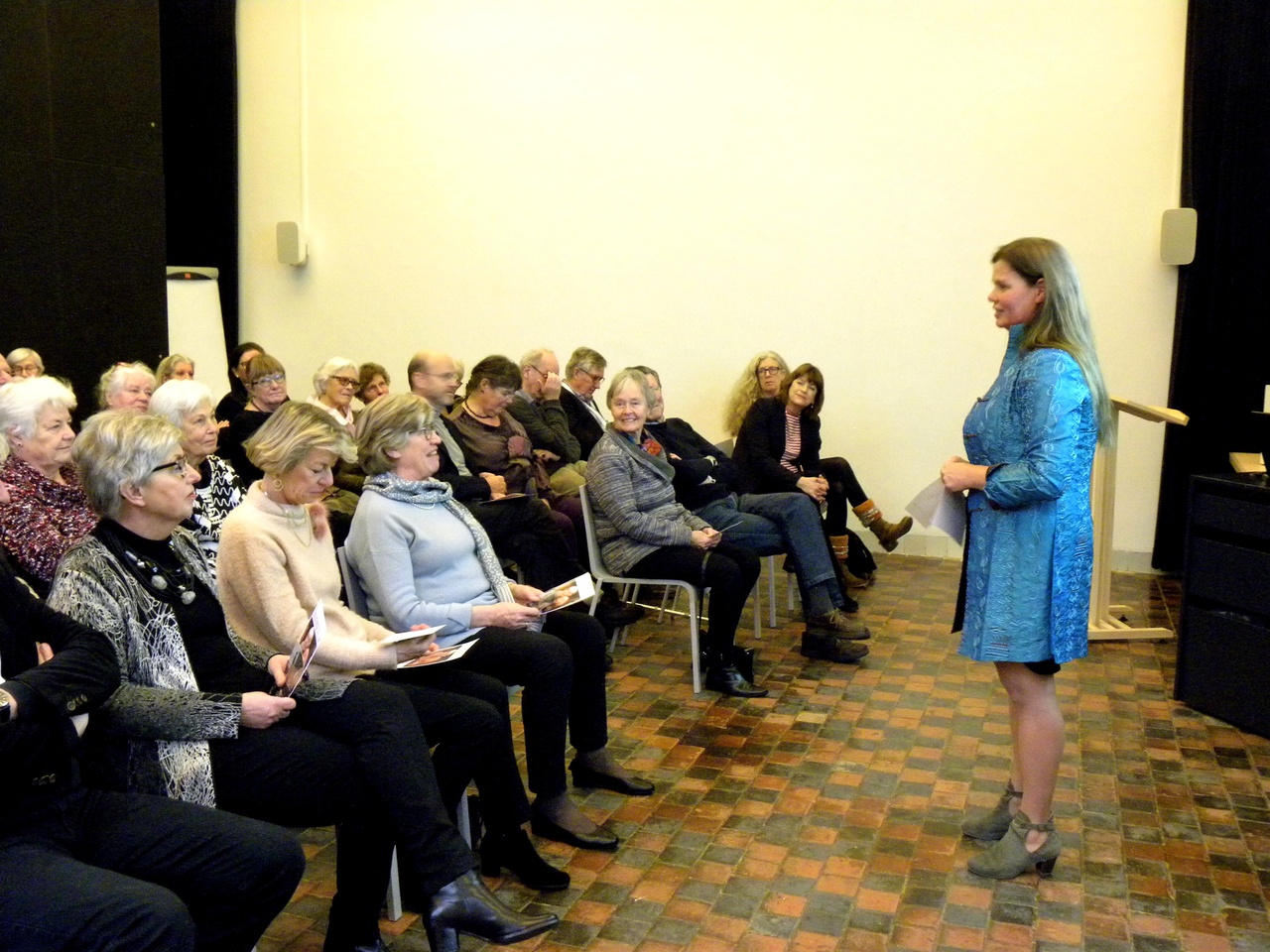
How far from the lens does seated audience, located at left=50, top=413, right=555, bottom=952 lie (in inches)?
84.4

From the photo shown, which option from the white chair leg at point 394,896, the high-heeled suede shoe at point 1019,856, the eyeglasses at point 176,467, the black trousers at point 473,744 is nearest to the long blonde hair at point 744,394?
the high-heeled suede shoe at point 1019,856

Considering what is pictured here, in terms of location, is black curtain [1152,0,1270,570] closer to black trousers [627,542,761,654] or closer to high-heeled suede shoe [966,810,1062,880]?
black trousers [627,542,761,654]

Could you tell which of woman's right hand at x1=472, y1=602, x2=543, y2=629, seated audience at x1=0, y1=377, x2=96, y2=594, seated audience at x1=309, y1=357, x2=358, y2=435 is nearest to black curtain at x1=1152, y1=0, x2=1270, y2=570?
seated audience at x1=309, y1=357, x2=358, y2=435

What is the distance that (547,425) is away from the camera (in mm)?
5734

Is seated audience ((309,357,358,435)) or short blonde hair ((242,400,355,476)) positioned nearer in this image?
short blonde hair ((242,400,355,476))

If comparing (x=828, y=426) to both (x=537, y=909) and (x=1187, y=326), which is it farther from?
(x=537, y=909)

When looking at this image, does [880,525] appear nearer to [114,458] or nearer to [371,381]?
[371,381]

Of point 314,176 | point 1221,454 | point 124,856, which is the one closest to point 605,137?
point 314,176

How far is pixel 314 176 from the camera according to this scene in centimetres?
830

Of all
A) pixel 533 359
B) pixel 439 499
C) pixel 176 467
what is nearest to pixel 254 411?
pixel 533 359

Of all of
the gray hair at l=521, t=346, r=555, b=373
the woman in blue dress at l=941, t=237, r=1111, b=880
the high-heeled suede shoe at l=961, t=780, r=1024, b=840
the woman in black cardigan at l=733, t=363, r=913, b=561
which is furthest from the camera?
the gray hair at l=521, t=346, r=555, b=373

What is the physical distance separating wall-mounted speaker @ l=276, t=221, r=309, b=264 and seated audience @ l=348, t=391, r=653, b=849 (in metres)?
5.60

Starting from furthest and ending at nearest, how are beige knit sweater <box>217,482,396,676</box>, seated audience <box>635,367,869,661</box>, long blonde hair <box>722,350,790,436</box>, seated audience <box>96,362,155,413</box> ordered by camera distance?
long blonde hair <box>722,350,790,436</box> < seated audience <box>635,367,869,661</box> < seated audience <box>96,362,155,413</box> < beige knit sweater <box>217,482,396,676</box>

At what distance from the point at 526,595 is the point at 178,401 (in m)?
1.20
